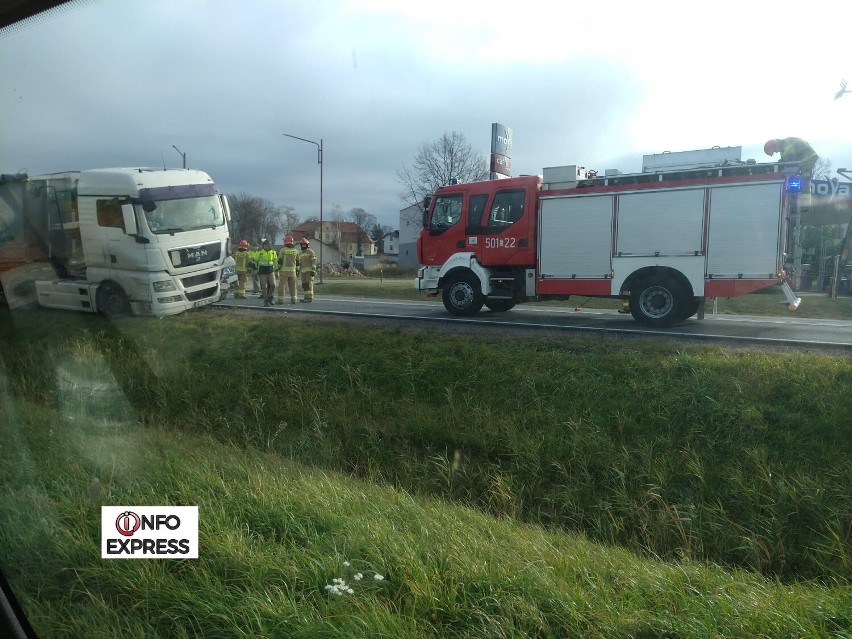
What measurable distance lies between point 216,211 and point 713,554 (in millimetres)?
8557

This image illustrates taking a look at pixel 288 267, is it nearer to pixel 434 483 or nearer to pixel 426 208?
pixel 426 208

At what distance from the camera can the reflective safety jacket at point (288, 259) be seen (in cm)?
1547

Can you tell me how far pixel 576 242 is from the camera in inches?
480

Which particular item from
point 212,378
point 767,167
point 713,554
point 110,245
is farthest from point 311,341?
point 767,167

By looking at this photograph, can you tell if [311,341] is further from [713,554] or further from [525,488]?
[713,554]

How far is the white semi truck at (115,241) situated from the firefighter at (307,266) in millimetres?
4822

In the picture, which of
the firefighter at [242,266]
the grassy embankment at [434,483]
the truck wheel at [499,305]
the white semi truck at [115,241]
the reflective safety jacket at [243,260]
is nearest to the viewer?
the grassy embankment at [434,483]

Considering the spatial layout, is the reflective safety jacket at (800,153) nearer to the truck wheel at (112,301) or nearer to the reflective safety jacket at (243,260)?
the truck wheel at (112,301)

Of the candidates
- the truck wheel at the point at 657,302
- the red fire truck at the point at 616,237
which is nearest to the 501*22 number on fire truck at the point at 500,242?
the red fire truck at the point at 616,237

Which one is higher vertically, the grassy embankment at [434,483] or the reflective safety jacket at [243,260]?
the reflective safety jacket at [243,260]

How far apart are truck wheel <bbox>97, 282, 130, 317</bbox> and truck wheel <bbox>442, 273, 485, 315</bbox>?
237 inches

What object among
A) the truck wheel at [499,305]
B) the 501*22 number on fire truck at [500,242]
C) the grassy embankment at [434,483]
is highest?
the 501*22 number on fire truck at [500,242]

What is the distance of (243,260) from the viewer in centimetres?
1477

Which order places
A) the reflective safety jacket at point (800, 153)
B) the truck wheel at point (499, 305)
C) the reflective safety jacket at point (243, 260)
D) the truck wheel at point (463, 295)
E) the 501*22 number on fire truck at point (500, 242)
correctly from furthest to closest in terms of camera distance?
1. the reflective safety jacket at point (243, 260)
2. the truck wheel at point (499, 305)
3. the truck wheel at point (463, 295)
4. the 501*22 number on fire truck at point (500, 242)
5. the reflective safety jacket at point (800, 153)
